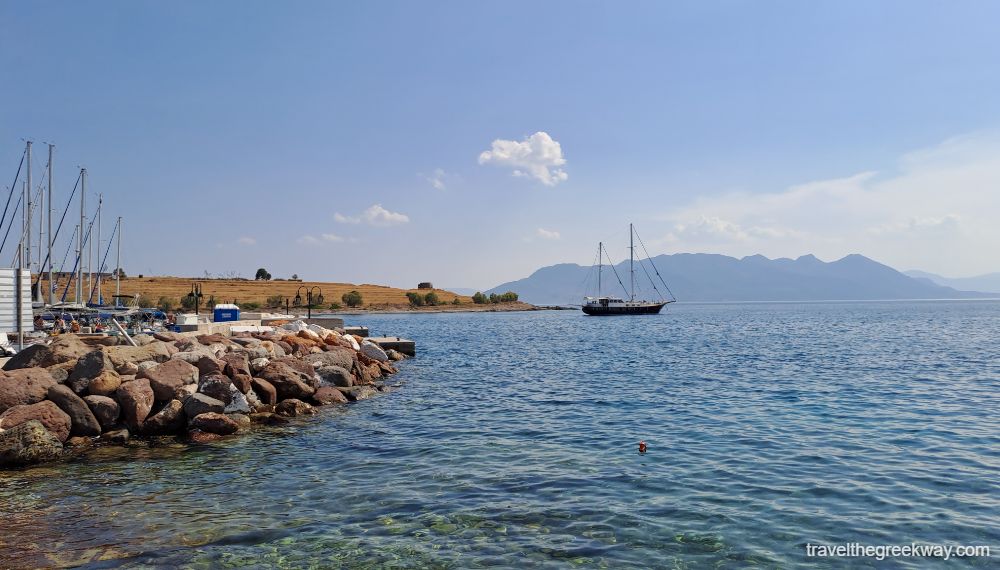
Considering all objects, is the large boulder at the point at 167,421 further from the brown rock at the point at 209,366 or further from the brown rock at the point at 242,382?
the brown rock at the point at 209,366

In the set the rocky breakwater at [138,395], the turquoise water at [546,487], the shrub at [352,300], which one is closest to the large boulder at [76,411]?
the rocky breakwater at [138,395]

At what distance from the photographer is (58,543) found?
8906 mm

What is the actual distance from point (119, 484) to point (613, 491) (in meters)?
9.38

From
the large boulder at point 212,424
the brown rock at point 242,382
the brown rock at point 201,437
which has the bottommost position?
the brown rock at point 201,437

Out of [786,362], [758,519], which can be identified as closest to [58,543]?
[758,519]

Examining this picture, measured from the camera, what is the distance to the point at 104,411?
641 inches

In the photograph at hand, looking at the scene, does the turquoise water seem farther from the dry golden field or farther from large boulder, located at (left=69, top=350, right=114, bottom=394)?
the dry golden field

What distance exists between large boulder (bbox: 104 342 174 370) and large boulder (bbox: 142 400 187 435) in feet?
10.2

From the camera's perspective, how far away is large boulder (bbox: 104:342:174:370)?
18672mm

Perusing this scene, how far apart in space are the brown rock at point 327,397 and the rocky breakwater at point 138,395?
0.03 meters

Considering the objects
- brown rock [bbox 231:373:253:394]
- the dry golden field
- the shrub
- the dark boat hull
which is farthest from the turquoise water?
the shrub

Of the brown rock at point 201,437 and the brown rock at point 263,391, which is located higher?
the brown rock at point 263,391

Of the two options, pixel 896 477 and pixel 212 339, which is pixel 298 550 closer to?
pixel 896 477

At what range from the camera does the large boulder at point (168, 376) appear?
1748 centimetres
